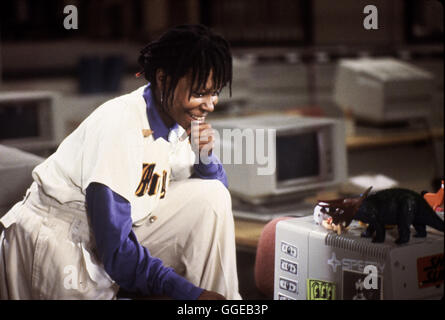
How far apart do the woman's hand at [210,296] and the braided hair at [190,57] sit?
43cm

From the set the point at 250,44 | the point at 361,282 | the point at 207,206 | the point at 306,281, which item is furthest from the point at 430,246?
the point at 250,44

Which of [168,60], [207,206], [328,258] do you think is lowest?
[328,258]

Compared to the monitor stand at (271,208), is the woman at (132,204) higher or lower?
higher

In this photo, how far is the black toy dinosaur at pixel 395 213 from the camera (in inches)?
59.0

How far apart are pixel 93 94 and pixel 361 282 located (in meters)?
4.30

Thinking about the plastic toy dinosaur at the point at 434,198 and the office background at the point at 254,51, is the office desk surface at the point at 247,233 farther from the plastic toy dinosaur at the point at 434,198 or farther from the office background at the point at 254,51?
the plastic toy dinosaur at the point at 434,198

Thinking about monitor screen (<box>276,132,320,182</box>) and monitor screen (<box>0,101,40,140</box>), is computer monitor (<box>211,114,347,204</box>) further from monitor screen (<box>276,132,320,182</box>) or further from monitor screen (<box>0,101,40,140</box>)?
monitor screen (<box>0,101,40,140</box>)

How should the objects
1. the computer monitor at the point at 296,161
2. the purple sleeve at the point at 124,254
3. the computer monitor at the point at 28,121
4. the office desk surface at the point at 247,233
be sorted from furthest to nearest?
the computer monitor at the point at 28,121 → the computer monitor at the point at 296,161 → the office desk surface at the point at 247,233 → the purple sleeve at the point at 124,254

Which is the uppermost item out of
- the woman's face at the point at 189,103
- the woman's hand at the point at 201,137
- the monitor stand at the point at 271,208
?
the woman's face at the point at 189,103

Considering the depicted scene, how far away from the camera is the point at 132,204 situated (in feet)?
4.95

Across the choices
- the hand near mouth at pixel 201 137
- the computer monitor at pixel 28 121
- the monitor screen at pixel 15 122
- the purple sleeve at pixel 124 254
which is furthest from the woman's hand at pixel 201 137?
the monitor screen at pixel 15 122

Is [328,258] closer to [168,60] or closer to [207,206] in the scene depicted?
[207,206]

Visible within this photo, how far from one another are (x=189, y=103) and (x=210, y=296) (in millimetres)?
434
